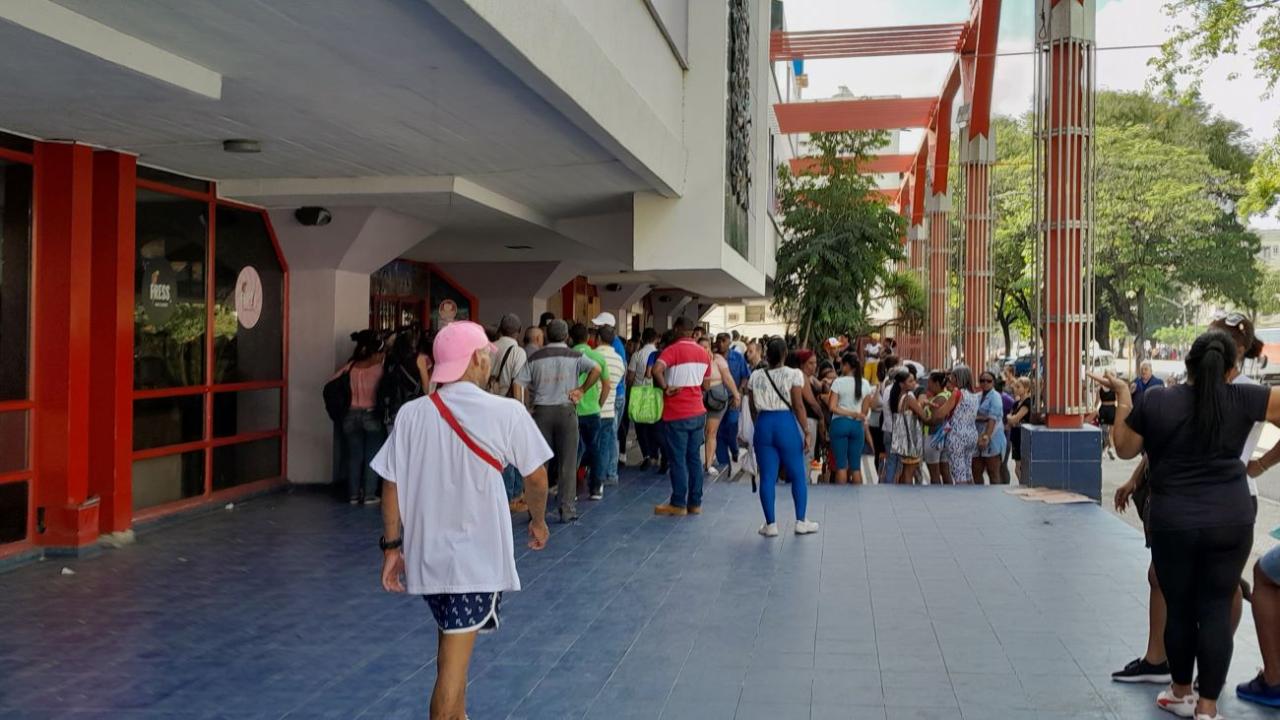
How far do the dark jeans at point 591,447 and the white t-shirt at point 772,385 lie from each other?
2457 mm

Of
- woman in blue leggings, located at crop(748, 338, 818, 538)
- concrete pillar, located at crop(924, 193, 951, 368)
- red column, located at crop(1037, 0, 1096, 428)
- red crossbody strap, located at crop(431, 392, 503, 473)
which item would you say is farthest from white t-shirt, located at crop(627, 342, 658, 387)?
concrete pillar, located at crop(924, 193, 951, 368)

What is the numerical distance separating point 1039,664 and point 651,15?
811cm

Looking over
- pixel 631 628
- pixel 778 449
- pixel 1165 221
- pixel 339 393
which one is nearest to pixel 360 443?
pixel 339 393

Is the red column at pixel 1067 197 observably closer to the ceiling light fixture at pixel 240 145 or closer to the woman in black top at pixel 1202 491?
the woman in black top at pixel 1202 491

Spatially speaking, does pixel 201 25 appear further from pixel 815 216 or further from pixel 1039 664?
pixel 815 216

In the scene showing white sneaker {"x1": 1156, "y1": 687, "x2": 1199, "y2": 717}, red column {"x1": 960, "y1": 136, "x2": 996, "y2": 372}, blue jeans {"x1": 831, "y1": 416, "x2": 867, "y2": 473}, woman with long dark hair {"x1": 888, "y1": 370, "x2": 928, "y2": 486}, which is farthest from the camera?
red column {"x1": 960, "y1": 136, "x2": 996, "y2": 372}

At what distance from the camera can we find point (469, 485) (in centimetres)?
423

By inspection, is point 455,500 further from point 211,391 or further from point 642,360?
point 642,360

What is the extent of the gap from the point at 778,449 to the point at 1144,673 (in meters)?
4.23

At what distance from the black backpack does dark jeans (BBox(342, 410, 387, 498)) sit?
12cm

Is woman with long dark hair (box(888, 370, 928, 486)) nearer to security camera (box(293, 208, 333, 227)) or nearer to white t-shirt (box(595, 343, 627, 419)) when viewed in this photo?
white t-shirt (box(595, 343, 627, 419))

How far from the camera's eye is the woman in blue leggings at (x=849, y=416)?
1226 centimetres

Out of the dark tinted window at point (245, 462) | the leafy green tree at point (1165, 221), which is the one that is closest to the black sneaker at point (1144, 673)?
the dark tinted window at point (245, 462)

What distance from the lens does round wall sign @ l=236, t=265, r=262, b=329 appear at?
11852mm
